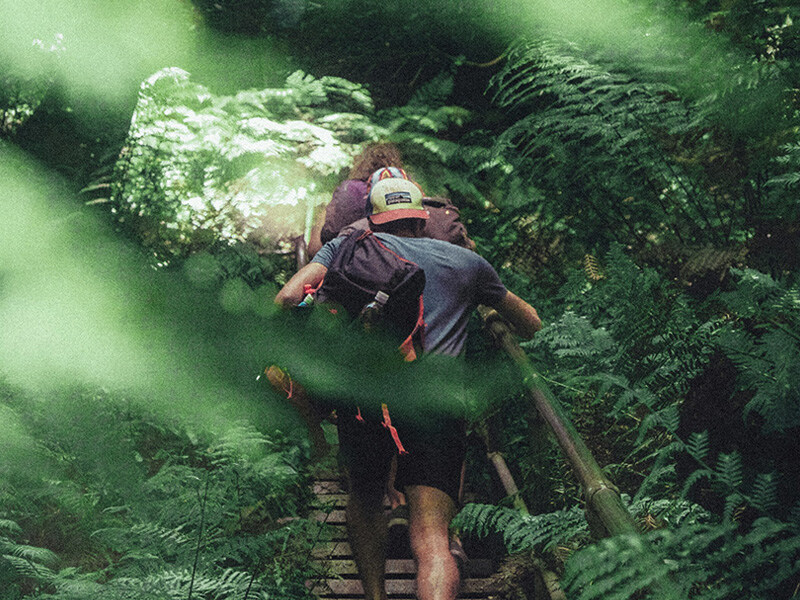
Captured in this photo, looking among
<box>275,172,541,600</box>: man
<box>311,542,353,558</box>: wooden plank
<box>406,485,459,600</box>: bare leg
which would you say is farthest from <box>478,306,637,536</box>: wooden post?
<box>311,542,353,558</box>: wooden plank

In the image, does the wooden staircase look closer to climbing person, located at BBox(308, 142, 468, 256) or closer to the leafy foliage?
the leafy foliage

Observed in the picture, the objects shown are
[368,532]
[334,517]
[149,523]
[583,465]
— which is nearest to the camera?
[583,465]

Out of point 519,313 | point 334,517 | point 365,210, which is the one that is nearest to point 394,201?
point 365,210

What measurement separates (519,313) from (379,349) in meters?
0.87

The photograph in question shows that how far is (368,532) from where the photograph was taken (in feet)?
8.79

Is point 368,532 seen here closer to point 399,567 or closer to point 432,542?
point 432,542

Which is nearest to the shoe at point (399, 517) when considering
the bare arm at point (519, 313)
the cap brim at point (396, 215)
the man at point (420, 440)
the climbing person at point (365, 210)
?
the man at point (420, 440)

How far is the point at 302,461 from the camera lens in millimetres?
4090

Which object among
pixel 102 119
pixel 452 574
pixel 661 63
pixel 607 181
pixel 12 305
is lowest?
pixel 452 574

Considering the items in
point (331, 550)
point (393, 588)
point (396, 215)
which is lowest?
point (331, 550)

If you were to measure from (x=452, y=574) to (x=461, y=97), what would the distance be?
5.61 meters

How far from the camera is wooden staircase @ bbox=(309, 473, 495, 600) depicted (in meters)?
3.19

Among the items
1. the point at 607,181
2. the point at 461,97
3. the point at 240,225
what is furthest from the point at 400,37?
the point at 607,181

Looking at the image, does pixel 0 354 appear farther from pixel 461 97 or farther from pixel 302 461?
pixel 461 97
